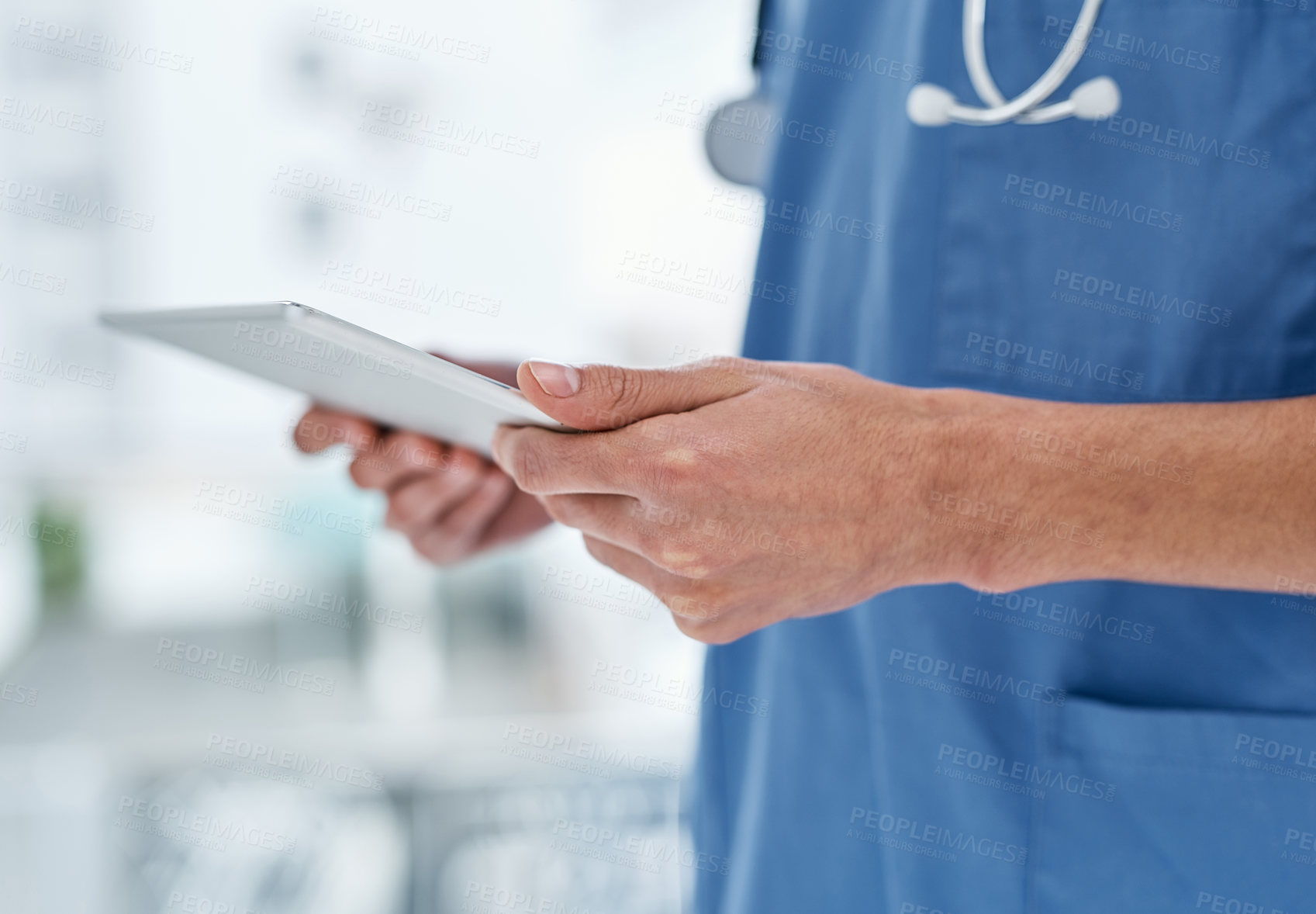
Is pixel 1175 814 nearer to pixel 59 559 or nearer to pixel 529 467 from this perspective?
pixel 529 467

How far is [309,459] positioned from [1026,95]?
149cm

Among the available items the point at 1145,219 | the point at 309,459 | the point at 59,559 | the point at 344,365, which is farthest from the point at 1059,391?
the point at 59,559

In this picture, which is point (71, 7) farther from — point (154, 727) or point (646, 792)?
point (646, 792)

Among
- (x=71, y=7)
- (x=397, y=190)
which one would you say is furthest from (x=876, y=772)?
(x=71, y=7)

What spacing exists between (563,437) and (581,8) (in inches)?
74.2

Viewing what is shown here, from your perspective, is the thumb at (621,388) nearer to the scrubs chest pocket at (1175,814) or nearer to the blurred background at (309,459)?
the scrubs chest pocket at (1175,814)

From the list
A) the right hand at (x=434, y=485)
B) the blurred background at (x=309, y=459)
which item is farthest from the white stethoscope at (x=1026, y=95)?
the blurred background at (x=309, y=459)

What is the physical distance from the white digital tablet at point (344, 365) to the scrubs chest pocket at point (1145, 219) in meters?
0.36

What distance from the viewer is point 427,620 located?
7.86 feet

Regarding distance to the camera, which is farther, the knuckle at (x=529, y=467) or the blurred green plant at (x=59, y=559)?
the blurred green plant at (x=59, y=559)

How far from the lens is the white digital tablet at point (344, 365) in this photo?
458 mm

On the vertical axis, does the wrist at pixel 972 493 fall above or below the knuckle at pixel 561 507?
above

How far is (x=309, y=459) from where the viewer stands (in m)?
1.75

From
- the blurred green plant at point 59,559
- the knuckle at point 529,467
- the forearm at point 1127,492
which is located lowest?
the blurred green plant at point 59,559
